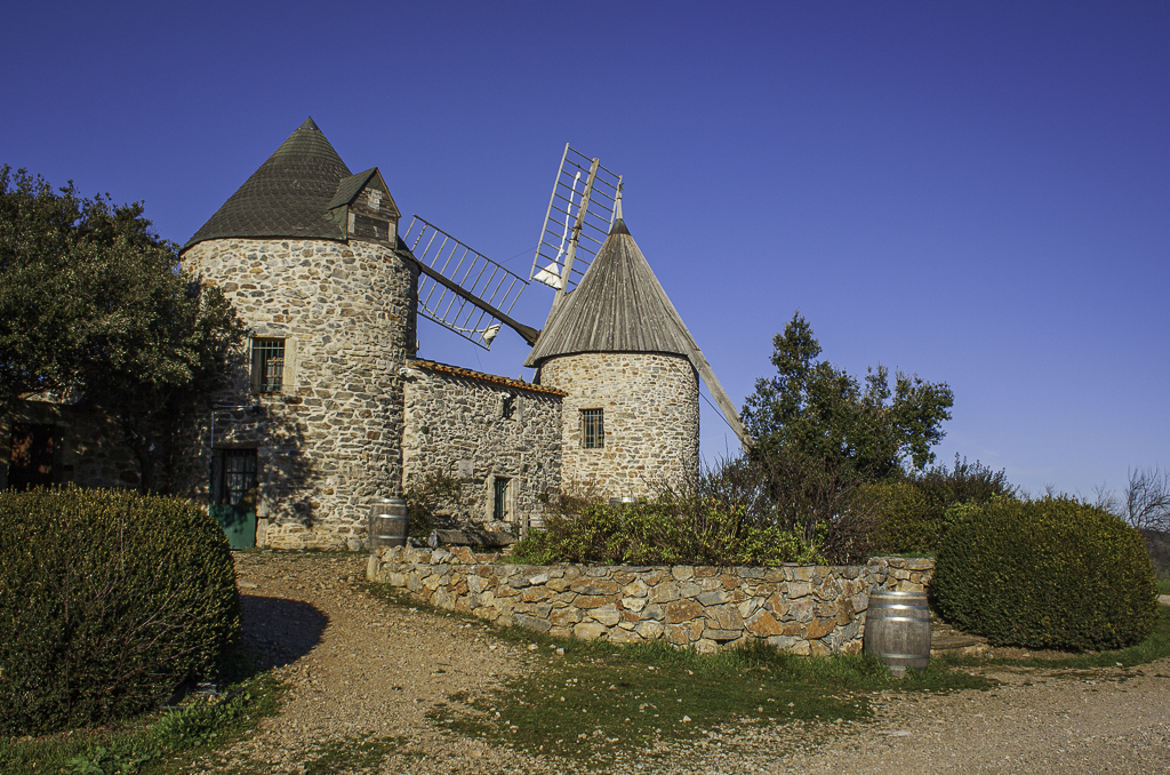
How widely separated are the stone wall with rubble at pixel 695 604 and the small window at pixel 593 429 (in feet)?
38.7

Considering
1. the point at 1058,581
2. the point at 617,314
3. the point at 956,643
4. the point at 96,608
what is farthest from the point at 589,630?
the point at 617,314

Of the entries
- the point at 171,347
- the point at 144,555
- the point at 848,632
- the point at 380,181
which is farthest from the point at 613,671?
the point at 380,181

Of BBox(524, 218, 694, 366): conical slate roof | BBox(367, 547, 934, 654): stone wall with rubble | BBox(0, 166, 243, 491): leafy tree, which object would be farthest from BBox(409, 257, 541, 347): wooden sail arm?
BBox(367, 547, 934, 654): stone wall with rubble

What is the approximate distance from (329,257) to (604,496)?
8954mm

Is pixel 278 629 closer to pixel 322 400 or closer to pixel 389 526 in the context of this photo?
pixel 389 526

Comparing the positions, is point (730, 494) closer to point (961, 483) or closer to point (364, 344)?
point (961, 483)

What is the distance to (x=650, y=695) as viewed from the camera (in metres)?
7.74

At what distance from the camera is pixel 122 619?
645 centimetres

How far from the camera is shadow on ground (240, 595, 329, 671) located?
27.7 feet

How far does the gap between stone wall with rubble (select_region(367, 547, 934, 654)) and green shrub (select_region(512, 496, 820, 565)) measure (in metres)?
0.41

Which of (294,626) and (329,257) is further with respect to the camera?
(329,257)

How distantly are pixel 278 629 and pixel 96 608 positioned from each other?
323 cm

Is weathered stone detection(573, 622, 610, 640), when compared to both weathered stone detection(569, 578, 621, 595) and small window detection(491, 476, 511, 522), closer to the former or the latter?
weathered stone detection(569, 578, 621, 595)

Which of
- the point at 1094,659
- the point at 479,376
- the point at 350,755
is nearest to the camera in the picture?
the point at 350,755
